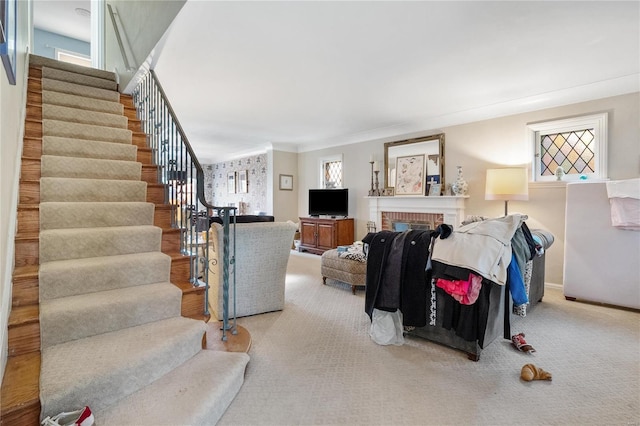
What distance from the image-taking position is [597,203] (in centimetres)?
323

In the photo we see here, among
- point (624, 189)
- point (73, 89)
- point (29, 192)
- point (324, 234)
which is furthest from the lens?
point (324, 234)

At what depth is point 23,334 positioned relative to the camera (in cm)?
150

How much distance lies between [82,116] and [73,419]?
112 inches

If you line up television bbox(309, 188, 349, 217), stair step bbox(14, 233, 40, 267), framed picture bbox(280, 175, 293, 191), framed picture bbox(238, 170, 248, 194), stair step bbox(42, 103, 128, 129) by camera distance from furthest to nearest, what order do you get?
framed picture bbox(238, 170, 248, 194), framed picture bbox(280, 175, 293, 191), television bbox(309, 188, 349, 217), stair step bbox(42, 103, 128, 129), stair step bbox(14, 233, 40, 267)

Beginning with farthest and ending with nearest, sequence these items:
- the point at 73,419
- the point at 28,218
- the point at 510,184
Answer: the point at 510,184, the point at 28,218, the point at 73,419

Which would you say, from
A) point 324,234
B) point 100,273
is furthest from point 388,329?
point 324,234

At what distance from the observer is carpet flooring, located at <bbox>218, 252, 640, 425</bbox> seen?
1.58 metres

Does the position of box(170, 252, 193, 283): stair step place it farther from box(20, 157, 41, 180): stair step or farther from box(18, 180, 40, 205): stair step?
box(20, 157, 41, 180): stair step

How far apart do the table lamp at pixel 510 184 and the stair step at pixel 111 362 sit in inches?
144

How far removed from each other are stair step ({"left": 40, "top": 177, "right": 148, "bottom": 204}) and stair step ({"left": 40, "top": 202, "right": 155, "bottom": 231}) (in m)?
0.19

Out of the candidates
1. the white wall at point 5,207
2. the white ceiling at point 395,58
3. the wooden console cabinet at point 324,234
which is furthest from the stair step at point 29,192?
the wooden console cabinet at point 324,234

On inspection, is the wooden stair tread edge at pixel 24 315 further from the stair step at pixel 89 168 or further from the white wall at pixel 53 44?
the white wall at pixel 53 44

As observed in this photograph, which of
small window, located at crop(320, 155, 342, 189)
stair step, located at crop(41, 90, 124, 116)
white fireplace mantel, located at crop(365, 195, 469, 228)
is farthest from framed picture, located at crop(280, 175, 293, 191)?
stair step, located at crop(41, 90, 124, 116)

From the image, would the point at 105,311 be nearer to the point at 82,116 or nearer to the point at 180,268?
the point at 180,268
